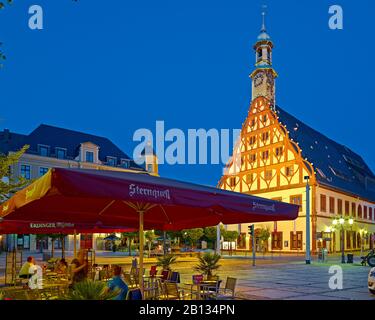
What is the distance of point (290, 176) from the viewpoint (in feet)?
186

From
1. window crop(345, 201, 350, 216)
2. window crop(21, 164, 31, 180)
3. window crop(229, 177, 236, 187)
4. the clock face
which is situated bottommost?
window crop(345, 201, 350, 216)

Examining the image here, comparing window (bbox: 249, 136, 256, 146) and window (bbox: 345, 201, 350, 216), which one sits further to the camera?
window (bbox: 345, 201, 350, 216)

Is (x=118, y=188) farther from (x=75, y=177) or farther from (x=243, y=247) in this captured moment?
(x=243, y=247)

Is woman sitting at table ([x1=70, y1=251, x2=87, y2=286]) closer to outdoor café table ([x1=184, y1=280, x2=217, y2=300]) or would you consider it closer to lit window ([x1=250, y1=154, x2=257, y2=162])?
outdoor café table ([x1=184, y1=280, x2=217, y2=300])

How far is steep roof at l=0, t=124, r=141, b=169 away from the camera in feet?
186

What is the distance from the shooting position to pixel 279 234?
191 ft

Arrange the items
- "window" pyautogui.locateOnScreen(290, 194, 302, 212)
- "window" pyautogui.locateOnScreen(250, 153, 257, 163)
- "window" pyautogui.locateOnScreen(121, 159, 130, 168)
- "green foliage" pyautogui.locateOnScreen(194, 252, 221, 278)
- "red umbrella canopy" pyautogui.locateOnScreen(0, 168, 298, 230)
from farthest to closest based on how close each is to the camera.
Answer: "window" pyautogui.locateOnScreen(121, 159, 130, 168)
"window" pyautogui.locateOnScreen(250, 153, 257, 163)
"window" pyautogui.locateOnScreen(290, 194, 302, 212)
"green foliage" pyautogui.locateOnScreen(194, 252, 221, 278)
"red umbrella canopy" pyautogui.locateOnScreen(0, 168, 298, 230)

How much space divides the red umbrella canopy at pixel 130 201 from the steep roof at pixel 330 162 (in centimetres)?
4756

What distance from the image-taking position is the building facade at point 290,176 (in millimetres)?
55750

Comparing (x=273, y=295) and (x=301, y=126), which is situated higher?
(x=301, y=126)

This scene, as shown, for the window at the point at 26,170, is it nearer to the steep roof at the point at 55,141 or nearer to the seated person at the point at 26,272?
the steep roof at the point at 55,141

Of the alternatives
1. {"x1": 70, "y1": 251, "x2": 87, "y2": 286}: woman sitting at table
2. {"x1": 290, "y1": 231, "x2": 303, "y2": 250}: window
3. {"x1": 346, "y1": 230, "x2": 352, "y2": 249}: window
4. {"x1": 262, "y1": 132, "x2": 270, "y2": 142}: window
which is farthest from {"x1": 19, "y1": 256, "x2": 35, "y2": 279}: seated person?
{"x1": 346, "y1": 230, "x2": 352, "y2": 249}: window
